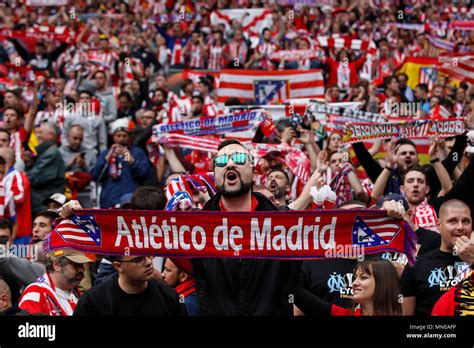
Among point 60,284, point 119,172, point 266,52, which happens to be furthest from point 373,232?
point 266,52

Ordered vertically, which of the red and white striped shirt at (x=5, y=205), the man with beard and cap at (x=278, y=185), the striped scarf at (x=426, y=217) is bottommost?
the red and white striped shirt at (x=5, y=205)

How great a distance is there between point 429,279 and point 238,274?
62.1 inches

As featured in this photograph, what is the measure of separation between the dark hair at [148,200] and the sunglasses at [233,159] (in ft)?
4.32

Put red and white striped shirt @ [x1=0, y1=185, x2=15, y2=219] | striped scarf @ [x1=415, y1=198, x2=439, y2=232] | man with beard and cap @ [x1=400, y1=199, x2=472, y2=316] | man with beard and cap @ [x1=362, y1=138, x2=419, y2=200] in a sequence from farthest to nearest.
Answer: red and white striped shirt @ [x1=0, y1=185, x2=15, y2=219]
man with beard and cap @ [x1=362, y1=138, x2=419, y2=200]
striped scarf @ [x1=415, y1=198, x2=439, y2=232]
man with beard and cap @ [x1=400, y1=199, x2=472, y2=316]

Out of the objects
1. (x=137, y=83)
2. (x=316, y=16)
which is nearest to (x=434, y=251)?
(x=137, y=83)

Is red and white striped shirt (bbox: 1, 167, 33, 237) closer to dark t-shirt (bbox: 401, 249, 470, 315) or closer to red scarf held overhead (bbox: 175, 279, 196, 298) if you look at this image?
red scarf held overhead (bbox: 175, 279, 196, 298)

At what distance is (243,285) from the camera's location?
20.7 ft

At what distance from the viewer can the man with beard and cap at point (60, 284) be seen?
7430 mm

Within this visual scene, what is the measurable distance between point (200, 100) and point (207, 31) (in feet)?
34.4

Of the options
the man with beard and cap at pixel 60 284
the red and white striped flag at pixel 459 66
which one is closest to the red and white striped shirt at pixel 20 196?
the man with beard and cap at pixel 60 284

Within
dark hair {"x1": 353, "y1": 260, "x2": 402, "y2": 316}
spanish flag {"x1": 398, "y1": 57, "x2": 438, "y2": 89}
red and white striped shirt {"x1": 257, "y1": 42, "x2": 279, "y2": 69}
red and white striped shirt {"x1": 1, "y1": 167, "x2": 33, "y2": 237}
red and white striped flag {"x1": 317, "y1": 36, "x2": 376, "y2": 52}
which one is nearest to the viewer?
dark hair {"x1": 353, "y1": 260, "x2": 402, "y2": 316}

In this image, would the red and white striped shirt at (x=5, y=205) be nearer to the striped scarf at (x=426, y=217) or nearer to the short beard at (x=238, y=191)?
the striped scarf at (x=426, y=217)

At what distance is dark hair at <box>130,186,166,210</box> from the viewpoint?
311 inches

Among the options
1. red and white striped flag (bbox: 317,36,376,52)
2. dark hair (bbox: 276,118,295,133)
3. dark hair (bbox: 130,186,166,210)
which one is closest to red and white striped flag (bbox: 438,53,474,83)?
dark hair (bbox: 276,118,295,133)
